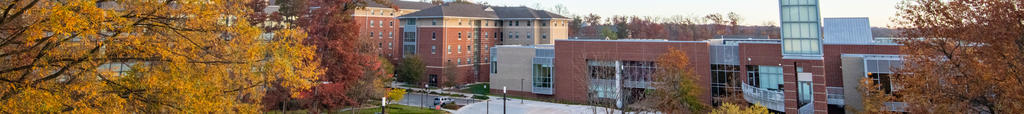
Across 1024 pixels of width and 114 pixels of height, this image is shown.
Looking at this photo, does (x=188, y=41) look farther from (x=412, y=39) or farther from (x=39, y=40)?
(x=412, y=39)

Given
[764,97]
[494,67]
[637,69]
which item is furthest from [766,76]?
[494,67]

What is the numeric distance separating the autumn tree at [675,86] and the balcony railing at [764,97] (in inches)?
89.7

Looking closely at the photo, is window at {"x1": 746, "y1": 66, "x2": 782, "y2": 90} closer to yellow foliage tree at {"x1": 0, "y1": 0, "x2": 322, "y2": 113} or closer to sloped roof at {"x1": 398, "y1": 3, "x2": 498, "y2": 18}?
yellow foliage tree at {"x1": 0, "y1": 0, "x2": 322, "y2": 113}

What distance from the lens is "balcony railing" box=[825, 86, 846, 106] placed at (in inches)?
1133

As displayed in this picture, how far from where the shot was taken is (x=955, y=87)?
1302cm

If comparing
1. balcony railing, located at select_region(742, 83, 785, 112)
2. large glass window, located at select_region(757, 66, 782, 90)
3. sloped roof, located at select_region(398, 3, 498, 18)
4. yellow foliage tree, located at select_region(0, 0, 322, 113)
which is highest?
sloped roof, located at select_region(398, 3, 498, 18)

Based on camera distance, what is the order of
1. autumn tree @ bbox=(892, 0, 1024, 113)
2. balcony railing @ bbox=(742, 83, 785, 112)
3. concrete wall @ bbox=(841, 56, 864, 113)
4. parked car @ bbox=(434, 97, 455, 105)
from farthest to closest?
parked car @ bbox=(434, 97, 455, 105)
balcony railing @ bbox=(742, 83, 785, 112)
concrete wall @ bbox=(841, 56, 864, 113)
autumn tree @ bbox=(892, 0, 1024, 113)

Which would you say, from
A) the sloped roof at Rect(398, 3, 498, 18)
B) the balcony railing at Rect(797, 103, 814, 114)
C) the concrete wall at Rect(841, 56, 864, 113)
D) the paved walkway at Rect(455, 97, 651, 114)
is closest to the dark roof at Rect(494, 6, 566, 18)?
the sloped roof at Rect(398, 3, 498, 18)

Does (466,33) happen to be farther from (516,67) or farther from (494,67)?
(516,67)

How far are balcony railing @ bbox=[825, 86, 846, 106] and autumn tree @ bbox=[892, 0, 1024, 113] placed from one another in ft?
50.1

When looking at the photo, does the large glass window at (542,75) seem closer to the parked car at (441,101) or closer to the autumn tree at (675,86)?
the parked car at (441,101)

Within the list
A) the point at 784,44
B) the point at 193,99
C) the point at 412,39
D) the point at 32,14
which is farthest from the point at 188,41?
the point at 412,39

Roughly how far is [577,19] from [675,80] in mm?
67876

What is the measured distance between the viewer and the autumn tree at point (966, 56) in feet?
35.6
